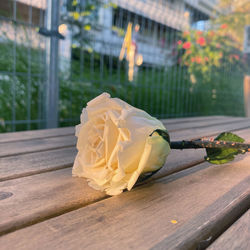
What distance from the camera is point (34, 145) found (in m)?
0.94

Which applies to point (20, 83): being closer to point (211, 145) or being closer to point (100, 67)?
point (100, 67)

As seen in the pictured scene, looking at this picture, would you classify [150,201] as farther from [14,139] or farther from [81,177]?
[14,139]

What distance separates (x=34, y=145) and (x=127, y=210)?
2.03 ft

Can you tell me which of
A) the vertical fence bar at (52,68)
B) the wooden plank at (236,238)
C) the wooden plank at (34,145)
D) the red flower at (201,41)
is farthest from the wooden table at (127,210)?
the red flower at (201,41)

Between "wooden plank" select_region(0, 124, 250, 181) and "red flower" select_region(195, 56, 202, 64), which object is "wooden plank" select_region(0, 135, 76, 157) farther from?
"red flower" select_region(195, 56, 202, 64)

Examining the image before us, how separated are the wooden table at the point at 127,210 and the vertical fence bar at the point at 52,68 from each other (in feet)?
4.66

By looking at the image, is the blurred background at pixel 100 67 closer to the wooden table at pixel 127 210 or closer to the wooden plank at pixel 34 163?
the wooden plank at pixel 34 163

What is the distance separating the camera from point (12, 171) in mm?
608

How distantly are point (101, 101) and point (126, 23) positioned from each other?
308 cm

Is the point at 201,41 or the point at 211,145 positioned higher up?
the point at 201,41

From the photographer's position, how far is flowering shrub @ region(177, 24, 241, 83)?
16.1 ft

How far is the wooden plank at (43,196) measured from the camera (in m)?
0.37

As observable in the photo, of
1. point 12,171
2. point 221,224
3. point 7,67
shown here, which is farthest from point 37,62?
point 221,224

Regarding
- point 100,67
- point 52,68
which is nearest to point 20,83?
point 52,68
